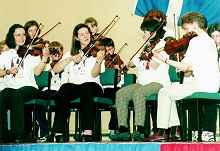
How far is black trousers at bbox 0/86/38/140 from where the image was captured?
17.0 ft

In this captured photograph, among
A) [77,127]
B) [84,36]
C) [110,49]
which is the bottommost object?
[77,127]

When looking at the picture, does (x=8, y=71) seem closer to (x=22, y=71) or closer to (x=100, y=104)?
(x=22, y=71)

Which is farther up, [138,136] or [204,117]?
[204,117]

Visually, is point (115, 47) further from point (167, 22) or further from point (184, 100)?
point (184, 100)

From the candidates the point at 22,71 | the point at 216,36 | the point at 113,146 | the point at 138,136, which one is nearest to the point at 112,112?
the point at 138,136

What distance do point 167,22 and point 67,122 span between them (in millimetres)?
1420

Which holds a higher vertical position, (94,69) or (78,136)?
(94,69)

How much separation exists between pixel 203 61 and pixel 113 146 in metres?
1.11

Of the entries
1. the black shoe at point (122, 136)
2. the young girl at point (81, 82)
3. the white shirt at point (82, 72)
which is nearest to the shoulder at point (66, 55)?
the young girl at point (81, 82)

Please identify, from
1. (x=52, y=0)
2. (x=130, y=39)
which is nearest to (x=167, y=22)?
(x=130, y=39)

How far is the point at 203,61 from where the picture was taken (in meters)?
Result: 4.64

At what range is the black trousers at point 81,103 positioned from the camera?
4.96 meters

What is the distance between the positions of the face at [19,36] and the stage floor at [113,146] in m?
1.15

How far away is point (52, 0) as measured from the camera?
5.70 m
